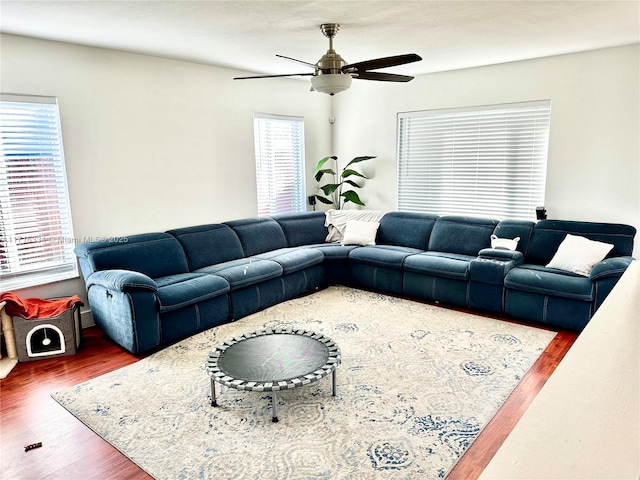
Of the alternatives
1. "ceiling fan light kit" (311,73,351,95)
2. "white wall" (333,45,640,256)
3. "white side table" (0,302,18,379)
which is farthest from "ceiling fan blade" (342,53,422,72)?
"white side table" (0,302,18,379)

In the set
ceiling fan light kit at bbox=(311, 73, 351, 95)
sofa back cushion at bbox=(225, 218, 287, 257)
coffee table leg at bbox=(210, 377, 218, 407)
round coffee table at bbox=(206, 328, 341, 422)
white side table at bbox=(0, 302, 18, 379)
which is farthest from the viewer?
sofa back cushion at bbox=(225, 218, 287, 257)

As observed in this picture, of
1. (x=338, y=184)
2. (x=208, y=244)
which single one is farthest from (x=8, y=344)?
(x=338, y=184)

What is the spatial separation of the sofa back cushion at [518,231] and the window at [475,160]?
410mm

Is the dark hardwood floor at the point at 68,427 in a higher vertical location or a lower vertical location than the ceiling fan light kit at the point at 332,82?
lower

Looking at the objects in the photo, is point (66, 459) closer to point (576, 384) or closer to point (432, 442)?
point (432, 442)

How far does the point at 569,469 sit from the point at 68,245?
4411 mm

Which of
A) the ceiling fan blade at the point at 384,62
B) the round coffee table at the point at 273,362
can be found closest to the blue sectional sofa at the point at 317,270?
the round coffee table at the point at 273,362

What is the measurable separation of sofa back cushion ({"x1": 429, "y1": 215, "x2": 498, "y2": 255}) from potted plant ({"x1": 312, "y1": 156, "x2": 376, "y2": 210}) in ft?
4.12

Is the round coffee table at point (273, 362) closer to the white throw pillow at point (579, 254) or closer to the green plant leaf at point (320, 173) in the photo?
the white throw pillow at point (579, 254)

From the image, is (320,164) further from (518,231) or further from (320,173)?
(518,231)

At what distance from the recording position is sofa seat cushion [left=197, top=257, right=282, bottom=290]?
427 cm

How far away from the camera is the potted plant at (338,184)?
6.08 metres

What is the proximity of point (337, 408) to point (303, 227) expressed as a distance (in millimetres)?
3290

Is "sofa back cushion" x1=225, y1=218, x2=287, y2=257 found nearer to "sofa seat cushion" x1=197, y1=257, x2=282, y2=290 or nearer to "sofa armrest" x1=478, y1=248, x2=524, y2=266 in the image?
"sofa seat cushion" x1=197, y1=257, x2=282, y2=290
